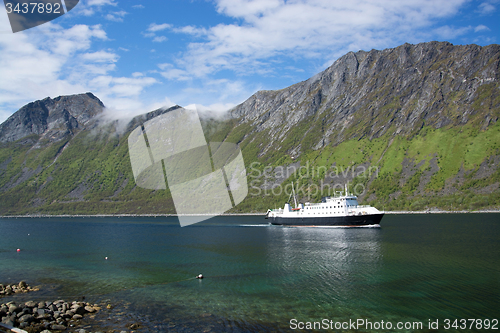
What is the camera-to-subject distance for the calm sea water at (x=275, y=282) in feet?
81.4

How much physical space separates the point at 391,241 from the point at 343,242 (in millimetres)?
9010

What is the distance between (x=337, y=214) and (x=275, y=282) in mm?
58797

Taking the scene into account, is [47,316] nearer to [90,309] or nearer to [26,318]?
[26,318]

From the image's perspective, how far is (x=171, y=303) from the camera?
93.0ft

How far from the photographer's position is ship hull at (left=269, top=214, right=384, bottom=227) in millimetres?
85938

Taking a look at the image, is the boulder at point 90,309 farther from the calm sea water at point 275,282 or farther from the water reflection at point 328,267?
the water reflection at point 328,267

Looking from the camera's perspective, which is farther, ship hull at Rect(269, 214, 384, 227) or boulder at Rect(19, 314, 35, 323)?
ship hull at Rect(269, 214, 384, 227)

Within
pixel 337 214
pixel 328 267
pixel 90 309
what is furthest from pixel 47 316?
pixel 337 214

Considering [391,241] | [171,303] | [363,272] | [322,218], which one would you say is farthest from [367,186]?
[171,303]

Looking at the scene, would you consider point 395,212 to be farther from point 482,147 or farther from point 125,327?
point 125,327

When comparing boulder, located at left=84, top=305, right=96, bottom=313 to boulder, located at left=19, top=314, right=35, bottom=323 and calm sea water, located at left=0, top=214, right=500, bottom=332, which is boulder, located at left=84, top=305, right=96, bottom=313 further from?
boulder, located at left=19, top=314, right=35, bottom=323

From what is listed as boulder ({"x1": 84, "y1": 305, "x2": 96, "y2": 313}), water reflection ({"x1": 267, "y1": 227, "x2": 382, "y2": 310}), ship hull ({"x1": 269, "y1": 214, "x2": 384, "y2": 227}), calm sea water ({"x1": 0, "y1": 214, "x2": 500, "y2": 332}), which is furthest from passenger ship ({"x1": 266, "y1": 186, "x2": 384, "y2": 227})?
boulder ({"x1": 84, "y1": 305, "x2": 96, "y2": 313})

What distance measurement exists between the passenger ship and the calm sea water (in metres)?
25.5

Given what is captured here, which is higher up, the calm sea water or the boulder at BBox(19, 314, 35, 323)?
the boulder at BBox(19, 314, 35, 323)
